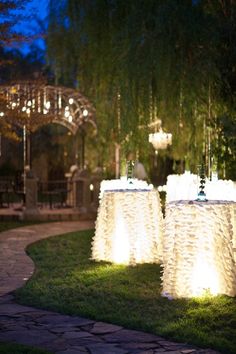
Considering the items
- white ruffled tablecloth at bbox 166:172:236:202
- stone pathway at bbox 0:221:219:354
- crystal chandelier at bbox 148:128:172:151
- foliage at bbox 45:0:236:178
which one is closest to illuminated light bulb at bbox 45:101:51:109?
crystal chandelier at bbox 148:128:172:151

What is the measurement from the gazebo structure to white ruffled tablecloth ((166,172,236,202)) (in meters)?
3.72

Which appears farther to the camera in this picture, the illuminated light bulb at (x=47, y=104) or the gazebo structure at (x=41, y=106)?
the illuminated light bulb at (x=47, y=104)

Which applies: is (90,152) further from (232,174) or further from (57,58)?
(232,174)

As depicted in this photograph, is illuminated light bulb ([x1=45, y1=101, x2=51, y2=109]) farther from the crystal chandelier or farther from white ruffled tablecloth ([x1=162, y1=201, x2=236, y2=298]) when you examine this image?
white ruffled tablecloth ([x1=162, y1=201, x2=236, y2=298])

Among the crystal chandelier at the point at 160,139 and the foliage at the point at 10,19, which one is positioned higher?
the foliage at the point at 10,19

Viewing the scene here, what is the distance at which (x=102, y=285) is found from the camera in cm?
730

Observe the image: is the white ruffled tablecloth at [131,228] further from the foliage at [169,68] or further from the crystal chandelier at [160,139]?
the crystal chandelier at [160,139]

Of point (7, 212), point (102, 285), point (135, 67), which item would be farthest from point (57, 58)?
point (102, 285)

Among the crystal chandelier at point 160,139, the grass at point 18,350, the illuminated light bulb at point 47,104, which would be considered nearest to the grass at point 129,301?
the grass at point 18,350

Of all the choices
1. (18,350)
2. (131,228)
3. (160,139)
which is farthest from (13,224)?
(18,350)

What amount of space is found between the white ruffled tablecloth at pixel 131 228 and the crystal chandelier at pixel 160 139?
3950 mm

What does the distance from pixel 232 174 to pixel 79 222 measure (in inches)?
210

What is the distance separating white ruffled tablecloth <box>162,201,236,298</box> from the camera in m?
6.45

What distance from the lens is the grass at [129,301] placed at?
539 cm
